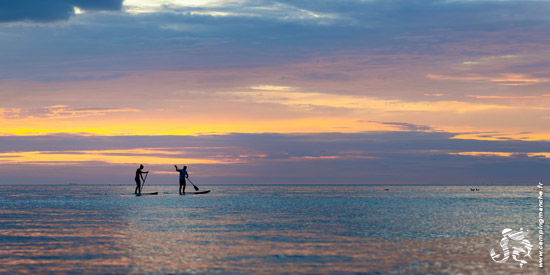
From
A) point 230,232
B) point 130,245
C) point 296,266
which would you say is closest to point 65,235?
point 130,245

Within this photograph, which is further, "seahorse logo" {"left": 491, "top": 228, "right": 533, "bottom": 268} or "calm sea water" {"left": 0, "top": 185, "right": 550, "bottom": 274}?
"seahorse logo" {"left": 491, "top": 228, "right": 533, "bottom": 268}

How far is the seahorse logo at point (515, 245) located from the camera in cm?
1745

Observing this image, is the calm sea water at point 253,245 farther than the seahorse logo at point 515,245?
No

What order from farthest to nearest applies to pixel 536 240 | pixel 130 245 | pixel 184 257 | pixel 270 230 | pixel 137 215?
pixel 137 215 → pixel 270 230 → pixel 536 240 → pixel 130 245 → pixel 184 257

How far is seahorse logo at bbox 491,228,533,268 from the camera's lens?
17447 millimetres

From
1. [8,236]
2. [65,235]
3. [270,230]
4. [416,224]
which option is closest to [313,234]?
[270,230]

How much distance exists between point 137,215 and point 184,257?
17.0m

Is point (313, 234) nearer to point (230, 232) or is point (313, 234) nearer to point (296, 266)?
point (230, 232)

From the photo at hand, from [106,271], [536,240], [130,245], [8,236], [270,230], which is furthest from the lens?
[270,230]

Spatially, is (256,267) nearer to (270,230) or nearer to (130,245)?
(130,245)

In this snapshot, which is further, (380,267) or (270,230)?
(270,230)

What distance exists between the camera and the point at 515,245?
66.0 ft

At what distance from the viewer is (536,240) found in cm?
2155

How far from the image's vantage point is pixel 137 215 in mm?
33562
